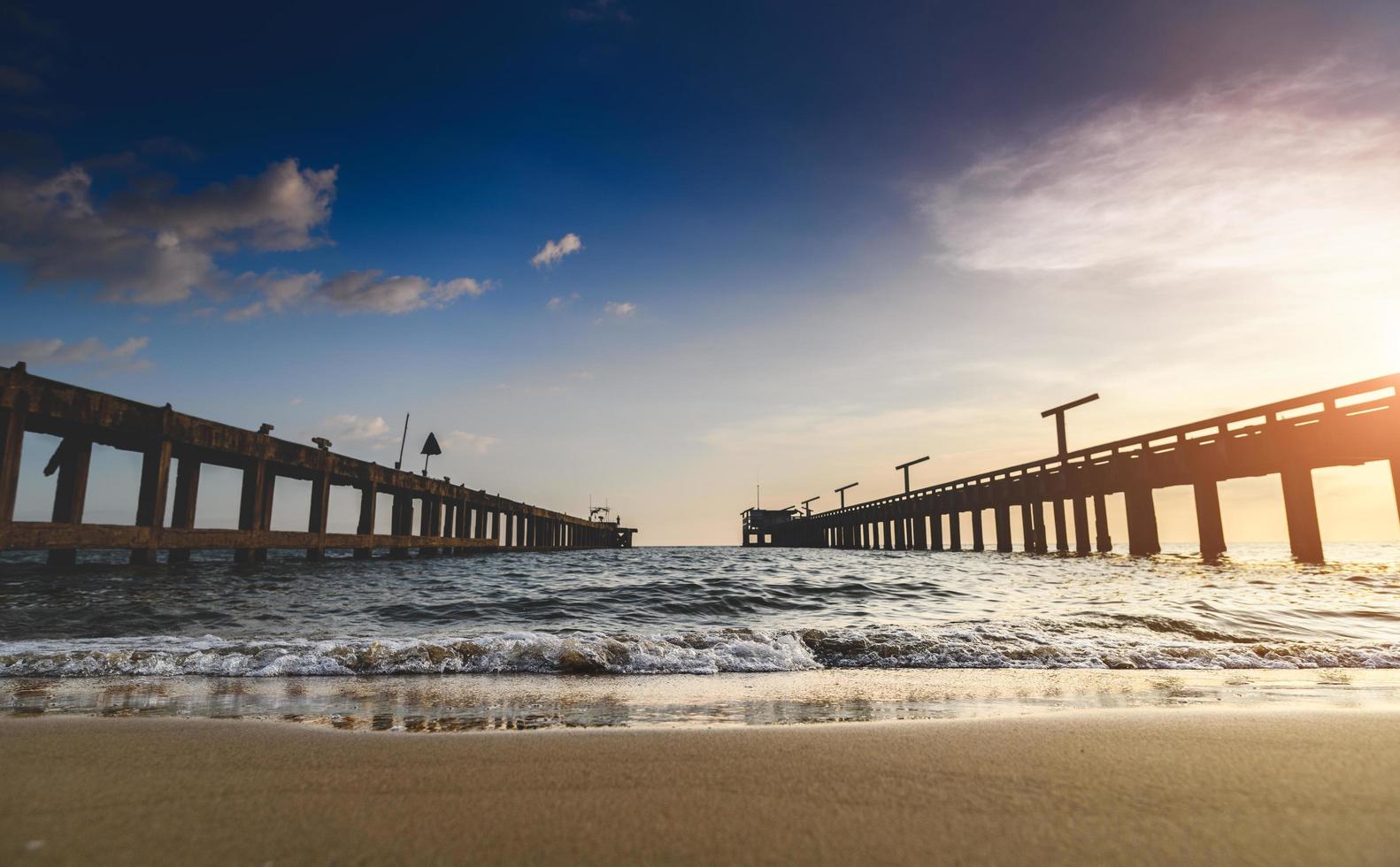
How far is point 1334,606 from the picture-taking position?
28.6ft

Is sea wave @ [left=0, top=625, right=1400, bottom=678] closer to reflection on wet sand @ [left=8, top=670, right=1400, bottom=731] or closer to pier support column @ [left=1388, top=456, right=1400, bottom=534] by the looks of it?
reflection on wet sand @ [left=8, top=670, right=1400, bottom=731]

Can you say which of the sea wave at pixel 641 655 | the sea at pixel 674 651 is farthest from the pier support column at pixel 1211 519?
the sea wave at pixel 641 655

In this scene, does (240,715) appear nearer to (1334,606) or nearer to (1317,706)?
(1317,706)

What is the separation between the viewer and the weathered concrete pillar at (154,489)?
1220cm

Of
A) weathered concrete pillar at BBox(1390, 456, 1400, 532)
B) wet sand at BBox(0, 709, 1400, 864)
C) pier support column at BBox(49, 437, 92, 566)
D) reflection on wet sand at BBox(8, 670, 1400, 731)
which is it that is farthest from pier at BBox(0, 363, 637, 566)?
weathered concrete pillar at BBox(1390, 456, 1400, 532)

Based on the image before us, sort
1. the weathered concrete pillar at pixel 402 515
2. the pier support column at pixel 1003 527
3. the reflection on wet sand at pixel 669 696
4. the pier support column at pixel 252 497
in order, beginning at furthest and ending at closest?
the pier support column at pixel 1003 527
the weathered concrete pillar at pixel 402 515
the pier support column at pixel 252 497
the reflection on wet sand at pixel 669 696

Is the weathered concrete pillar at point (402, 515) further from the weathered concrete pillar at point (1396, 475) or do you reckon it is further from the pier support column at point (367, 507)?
the weathered concrete pillar at point (1396, 475)

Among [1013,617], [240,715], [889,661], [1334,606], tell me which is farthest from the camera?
[1334,606]

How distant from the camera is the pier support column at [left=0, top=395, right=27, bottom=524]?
30.8ft

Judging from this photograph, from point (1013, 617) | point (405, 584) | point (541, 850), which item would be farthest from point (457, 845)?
point (405, 584)

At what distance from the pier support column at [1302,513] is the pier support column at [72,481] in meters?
22.8

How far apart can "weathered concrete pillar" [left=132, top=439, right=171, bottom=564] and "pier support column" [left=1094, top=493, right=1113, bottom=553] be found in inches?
967

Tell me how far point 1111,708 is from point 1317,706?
1073 millimetres

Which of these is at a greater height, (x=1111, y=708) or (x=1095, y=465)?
(x=1095, y=465)
